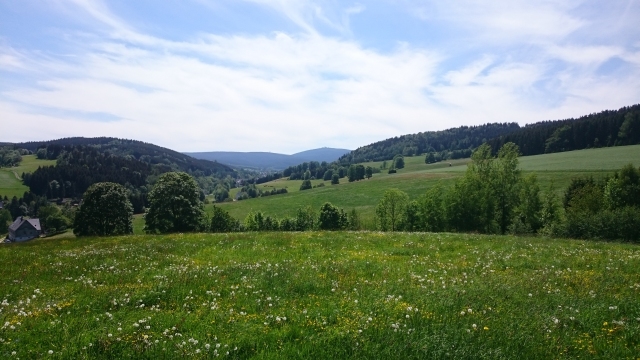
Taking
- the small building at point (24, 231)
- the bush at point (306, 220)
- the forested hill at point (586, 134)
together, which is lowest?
the small building at point (24, 231)

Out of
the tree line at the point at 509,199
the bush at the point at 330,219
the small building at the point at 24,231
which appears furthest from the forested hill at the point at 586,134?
the small building at the point at 24,231

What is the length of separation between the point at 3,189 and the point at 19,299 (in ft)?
830

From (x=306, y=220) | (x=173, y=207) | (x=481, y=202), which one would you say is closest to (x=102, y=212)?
(x=173, y=207)

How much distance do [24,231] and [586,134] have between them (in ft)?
767

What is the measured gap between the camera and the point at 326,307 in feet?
28.4

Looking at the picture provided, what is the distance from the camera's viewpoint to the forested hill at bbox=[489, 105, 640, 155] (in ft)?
428

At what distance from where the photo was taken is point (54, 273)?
12.7 m

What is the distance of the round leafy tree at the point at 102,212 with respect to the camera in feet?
187

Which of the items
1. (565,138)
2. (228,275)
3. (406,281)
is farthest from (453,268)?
(565,138)

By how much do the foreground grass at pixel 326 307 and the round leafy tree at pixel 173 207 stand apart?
1662 inches

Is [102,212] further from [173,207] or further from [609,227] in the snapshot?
[609,227]

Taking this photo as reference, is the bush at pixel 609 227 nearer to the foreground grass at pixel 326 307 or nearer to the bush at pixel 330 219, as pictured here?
the foreground grass at pixel 326 307

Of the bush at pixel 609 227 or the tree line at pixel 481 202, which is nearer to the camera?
the bush at pixel 609 227

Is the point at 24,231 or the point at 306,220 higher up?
the point at 306,220
